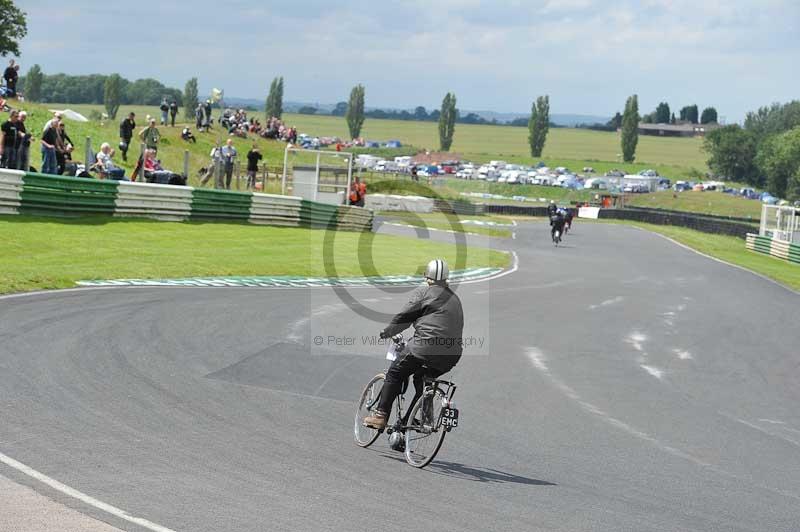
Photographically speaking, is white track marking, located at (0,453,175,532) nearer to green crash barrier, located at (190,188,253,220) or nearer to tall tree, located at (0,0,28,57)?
green crash barrier, located at (190,188,253,220)

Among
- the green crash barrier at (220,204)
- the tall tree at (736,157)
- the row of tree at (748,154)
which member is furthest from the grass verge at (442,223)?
the tall tree at (736,157)

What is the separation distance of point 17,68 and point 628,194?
76.9 meters

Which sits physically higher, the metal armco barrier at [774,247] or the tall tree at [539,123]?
the tall tree at [539,123]

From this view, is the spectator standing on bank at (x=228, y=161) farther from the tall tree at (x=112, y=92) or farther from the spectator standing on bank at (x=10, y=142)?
the tall tree at (x=112, y=92)

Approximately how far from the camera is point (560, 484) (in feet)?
29.5

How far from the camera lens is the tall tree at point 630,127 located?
15325 cm

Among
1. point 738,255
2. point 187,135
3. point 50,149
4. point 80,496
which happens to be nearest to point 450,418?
point 80,496

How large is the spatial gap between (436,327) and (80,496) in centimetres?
341

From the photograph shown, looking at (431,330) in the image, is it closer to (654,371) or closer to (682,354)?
(654,371)

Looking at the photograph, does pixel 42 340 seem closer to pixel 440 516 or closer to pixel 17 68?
pixel 440 516

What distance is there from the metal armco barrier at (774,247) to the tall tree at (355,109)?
104388mm

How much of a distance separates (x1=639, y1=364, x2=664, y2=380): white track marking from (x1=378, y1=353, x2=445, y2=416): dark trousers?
6.95 metres

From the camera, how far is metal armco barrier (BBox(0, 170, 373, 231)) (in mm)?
24953

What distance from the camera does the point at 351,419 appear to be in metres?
10.9
